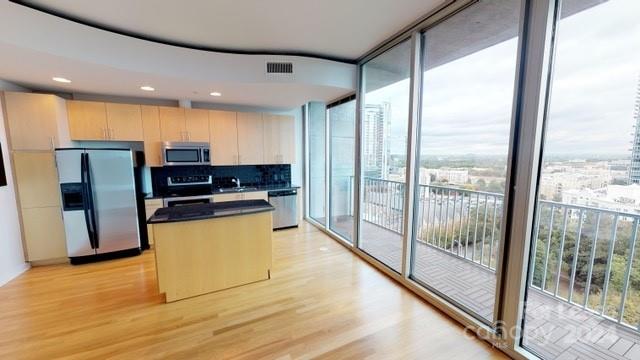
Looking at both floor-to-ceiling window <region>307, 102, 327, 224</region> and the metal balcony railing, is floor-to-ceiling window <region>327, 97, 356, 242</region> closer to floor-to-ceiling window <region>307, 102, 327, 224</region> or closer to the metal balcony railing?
floor-to-ceiling window <region>307, 102, 327, 224</region>

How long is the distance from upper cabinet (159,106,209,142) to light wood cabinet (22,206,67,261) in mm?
1715

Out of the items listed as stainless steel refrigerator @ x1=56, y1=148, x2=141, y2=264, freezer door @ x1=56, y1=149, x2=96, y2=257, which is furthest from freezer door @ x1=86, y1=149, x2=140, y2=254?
freezer door @ x1=56, y1=149, x2=96, y2=257

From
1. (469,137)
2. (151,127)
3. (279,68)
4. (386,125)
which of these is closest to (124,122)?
(151,127)

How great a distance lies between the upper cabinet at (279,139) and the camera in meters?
4.79

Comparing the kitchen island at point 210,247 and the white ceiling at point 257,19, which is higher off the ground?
the white ceiling at point 257,19

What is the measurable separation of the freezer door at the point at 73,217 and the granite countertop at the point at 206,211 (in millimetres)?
1516

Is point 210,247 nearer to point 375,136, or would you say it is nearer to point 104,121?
point 375,136

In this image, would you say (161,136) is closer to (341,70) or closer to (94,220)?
(94,220)

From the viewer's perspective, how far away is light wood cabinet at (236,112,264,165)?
15.0 feet

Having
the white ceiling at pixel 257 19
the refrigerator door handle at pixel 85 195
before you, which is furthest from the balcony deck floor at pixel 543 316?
the refrigerator door handle at pixel 85 195

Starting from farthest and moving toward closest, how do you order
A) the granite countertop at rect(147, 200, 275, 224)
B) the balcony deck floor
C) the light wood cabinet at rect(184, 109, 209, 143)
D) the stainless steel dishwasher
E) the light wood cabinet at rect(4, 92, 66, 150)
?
the stainless steel dishwasher < the light wood cabinet at rect(184, 109, 209, 143) < the light wood cabinet at rect(4, 92, 66, 150) < the granite countertop at rect(147, 200, 275, 224) < the balcony deck floor

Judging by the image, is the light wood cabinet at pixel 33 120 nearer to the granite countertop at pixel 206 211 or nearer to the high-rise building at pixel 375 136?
the granite countertop at pixel 206 211

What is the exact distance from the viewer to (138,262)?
3.45 meters

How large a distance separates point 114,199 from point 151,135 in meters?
1.12
